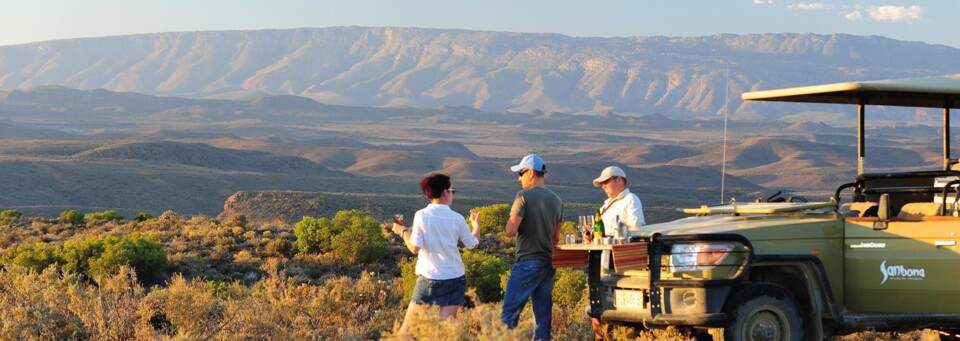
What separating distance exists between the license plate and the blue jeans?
0.81 m

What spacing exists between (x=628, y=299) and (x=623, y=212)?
3.51ft

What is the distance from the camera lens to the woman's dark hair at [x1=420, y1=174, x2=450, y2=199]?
9477 millimetres

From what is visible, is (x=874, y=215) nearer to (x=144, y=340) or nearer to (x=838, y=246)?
(x=838, y=246)

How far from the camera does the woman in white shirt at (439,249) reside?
30.8ft

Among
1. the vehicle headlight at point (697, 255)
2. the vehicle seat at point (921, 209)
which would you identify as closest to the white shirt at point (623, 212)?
the vehicle headlight at point (697, 255)

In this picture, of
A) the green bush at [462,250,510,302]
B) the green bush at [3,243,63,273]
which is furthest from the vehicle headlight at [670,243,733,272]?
the green bush at [3,243,63,273]

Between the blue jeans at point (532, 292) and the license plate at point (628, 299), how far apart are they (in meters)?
0.81

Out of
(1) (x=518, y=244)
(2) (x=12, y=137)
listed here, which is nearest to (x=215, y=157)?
(2) (x=12, y=137)

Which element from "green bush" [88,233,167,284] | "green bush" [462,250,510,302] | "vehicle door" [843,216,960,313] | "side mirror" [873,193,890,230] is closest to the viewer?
"vehicle door" [843,216,960,313]

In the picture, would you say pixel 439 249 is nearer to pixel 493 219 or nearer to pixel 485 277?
pixel 485 277

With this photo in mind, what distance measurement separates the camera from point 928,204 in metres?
9.46

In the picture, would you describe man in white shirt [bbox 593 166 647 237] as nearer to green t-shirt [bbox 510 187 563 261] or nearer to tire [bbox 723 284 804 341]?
green t-shirt [bbox 510 187 563 261]

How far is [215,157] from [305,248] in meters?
62.0

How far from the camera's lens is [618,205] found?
10102 millimetres
